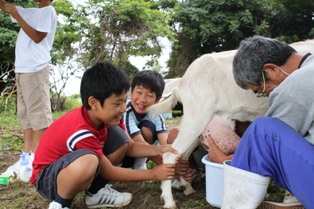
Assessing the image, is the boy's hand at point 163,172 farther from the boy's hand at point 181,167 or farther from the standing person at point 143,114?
the standing person at point 143,114

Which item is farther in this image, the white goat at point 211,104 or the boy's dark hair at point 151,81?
the boy's dark hair at point 151,81

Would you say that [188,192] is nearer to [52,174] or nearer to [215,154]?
[215,154]

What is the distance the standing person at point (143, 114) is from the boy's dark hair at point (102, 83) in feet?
2.35

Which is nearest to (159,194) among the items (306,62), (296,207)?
(296,207)

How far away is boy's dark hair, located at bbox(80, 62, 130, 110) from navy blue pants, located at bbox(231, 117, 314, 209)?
904 mm

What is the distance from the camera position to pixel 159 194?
9.43ft

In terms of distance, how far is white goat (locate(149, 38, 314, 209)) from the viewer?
269 centimetres

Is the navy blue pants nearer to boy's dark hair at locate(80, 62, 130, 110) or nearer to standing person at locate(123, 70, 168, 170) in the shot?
boy's dark hair at locate(80, 62, 130, 110)

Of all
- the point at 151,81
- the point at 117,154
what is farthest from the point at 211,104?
the point at 117,154

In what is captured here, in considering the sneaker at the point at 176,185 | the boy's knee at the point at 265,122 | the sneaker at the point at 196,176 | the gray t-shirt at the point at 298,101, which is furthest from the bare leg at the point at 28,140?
the gray t-shirt at the point at 298,101

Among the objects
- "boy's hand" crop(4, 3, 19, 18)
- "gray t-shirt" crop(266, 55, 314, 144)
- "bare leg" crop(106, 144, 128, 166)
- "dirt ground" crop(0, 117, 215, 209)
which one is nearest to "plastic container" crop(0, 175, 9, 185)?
"dirt ground" crop(0, 117, 215, 209)

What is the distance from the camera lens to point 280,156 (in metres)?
1.79

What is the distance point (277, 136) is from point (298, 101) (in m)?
0.20

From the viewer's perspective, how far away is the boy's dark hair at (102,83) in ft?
7.71
